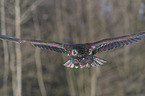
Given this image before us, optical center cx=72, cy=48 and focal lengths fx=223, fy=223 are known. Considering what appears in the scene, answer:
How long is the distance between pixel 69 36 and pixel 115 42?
4987 millimetres

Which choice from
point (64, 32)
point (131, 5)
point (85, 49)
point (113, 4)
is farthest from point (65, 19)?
point (85, 49)

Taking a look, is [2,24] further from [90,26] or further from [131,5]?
[131,5]

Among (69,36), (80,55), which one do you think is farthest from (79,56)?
(69,36)

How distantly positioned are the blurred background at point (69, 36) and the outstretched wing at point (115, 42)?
4200mm

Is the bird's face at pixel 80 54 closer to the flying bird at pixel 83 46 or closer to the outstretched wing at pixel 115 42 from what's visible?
the flying bird at pixel 83 46

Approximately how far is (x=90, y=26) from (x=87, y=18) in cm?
33

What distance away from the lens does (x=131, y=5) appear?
8.29 metres

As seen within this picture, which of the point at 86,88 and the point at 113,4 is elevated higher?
the point at 113,4

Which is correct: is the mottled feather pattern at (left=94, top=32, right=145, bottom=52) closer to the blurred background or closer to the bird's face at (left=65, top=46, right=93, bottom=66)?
the bird's face at (left=65, top=46, right=93, bottom=66)

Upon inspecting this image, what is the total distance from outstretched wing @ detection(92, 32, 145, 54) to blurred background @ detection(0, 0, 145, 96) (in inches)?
165

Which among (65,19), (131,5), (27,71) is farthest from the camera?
(27,71)

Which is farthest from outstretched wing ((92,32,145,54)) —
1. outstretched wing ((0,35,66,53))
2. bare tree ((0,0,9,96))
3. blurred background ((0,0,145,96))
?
bare tree ((0,0,9,96))

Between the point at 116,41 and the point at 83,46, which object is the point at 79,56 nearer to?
the point at 83,46

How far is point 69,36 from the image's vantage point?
347 inches
